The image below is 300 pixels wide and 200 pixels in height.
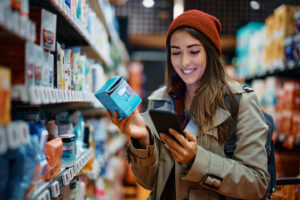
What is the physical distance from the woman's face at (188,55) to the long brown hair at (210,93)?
4 cm

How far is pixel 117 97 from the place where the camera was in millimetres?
1198

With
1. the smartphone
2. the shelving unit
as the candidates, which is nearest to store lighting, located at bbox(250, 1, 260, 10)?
the shelving unit

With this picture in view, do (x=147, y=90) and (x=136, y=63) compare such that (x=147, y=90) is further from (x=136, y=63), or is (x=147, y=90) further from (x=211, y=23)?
(x=211, y=23)

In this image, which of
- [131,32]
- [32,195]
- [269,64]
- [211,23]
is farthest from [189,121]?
[131,32]

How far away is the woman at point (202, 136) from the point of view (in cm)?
128

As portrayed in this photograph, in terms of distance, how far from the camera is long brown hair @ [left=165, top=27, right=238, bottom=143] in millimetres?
1408

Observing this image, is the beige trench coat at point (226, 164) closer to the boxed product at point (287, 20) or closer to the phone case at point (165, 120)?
the phone case at point (165, 120)

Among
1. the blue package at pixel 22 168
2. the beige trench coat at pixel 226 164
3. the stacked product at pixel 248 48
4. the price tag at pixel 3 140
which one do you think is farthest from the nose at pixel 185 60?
the stacked product at pixel 248 48

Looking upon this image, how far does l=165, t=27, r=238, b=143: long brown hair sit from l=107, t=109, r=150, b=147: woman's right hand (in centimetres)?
31

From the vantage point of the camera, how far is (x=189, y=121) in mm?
1504

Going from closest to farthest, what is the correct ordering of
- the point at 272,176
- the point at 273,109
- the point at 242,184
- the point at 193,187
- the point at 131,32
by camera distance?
the point at 242,184 → the point at 193,187 → the point at 272,176 → the point at 273,109 → the point at 131,32

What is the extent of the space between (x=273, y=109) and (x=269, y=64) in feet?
1.91

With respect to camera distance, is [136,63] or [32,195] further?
[136,63]

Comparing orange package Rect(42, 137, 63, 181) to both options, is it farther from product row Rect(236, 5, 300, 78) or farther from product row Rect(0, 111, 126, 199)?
product row Rect(236, 5, 300, 78)
